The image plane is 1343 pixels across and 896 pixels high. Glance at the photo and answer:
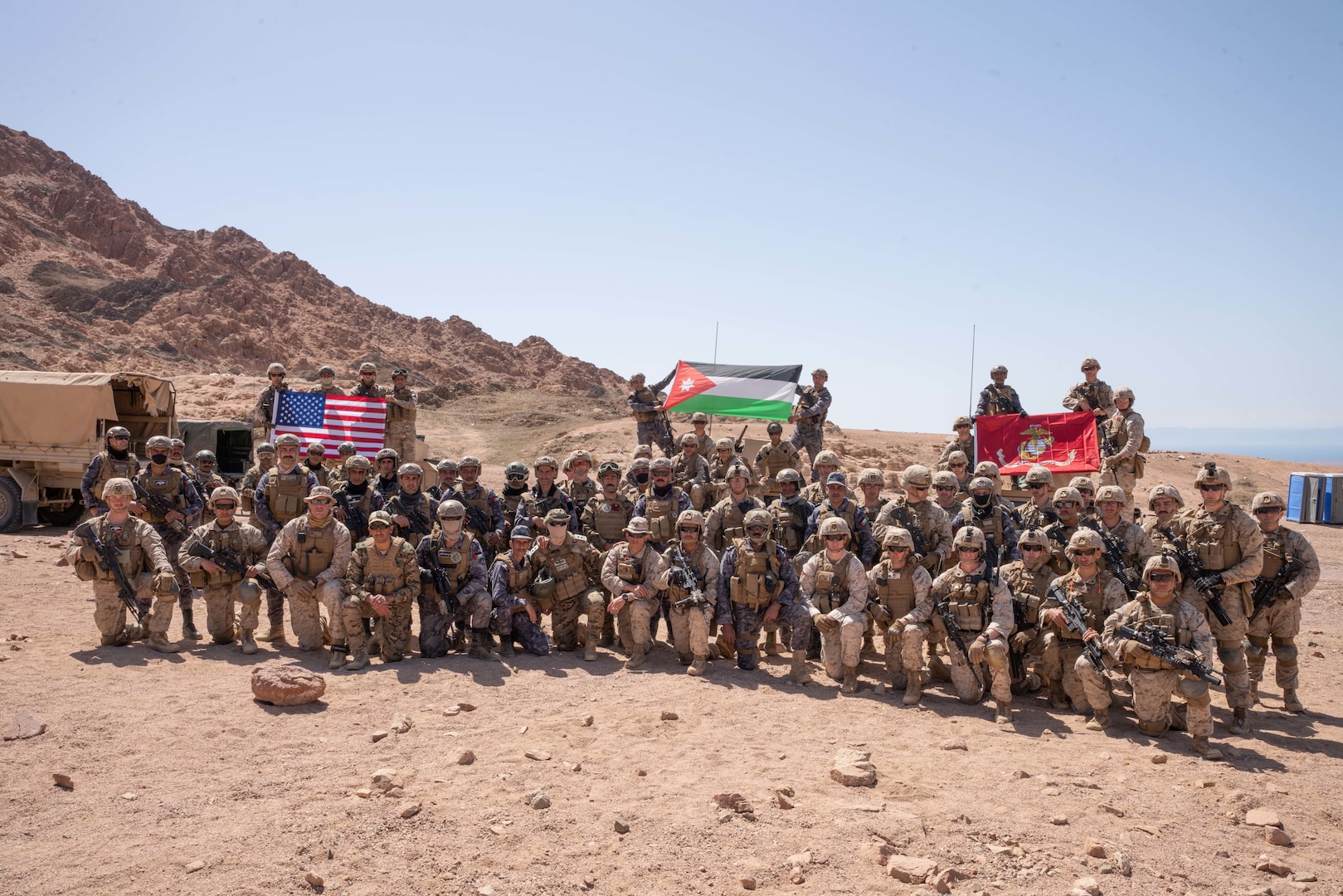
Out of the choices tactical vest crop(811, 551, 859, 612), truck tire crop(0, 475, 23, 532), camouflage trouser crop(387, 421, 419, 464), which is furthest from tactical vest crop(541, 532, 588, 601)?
truck tire crop(0, 475, 23, 532)

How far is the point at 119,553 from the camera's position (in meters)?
9.01

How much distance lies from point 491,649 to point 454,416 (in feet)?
116

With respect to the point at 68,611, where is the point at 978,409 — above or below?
above

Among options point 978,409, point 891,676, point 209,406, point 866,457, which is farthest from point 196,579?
point 209,406

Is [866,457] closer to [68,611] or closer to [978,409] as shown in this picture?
[978,409]

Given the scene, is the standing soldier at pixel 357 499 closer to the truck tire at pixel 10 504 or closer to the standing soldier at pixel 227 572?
the standing soldier at pixel 227 572

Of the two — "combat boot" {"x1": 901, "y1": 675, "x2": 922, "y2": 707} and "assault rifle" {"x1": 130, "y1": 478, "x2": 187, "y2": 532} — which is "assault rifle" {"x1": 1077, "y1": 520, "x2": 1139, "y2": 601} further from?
"assault rifle" {"x1": 130, "y1": 478, "x2": 187, "y2": 532}

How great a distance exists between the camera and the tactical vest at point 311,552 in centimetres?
927

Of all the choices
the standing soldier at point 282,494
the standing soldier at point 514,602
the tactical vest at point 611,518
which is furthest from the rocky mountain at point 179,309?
the standing soldier at point 514,602

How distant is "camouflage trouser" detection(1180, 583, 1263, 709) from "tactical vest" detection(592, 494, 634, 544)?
19.8ft

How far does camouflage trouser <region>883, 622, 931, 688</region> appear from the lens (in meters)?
8.26

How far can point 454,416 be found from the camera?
43.4m

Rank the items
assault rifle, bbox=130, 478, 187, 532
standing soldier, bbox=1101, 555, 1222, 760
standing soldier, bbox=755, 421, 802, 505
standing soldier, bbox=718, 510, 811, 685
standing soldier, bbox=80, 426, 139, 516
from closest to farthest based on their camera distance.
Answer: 1. standing soldier, bbox=1101, 555, 1222, 760
2. standing soldier, bbox=718, 510, 811, 685
3. assault rifle, bbox=130, 478, 187, 532
4. standing soldier, bbox=80, 426, 139, 516
5. standing soldier, bbox=755, 421, 802, 505

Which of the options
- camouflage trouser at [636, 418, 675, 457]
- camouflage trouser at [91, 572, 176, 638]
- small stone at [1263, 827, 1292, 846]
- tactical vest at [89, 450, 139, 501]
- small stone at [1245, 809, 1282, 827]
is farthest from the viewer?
camouflage trouser at [636, 418, 675, 457]
